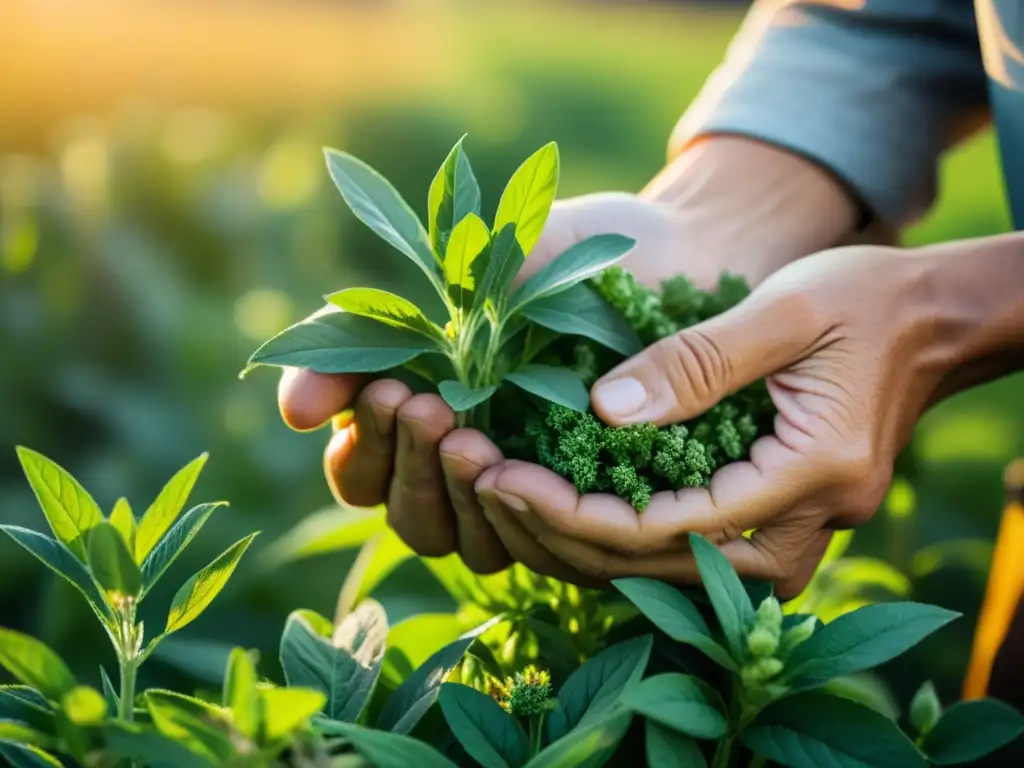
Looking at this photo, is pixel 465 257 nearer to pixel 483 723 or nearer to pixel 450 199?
pixel 450 199

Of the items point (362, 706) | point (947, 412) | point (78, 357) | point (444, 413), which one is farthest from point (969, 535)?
point (78, 357)

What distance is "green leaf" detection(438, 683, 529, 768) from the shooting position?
899mm

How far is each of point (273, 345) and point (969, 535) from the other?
1.81 m

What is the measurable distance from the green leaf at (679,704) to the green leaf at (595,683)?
0.14ft

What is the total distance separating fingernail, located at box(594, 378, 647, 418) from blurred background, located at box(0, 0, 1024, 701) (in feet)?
1.98

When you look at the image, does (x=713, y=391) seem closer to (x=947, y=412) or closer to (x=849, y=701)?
(x=849, y=701)

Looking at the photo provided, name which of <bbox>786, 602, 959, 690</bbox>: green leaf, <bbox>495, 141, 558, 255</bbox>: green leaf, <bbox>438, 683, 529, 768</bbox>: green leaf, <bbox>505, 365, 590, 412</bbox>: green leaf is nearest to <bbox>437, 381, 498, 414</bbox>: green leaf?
<bbox>505, 365, 590, 412</bbox>: green leaf

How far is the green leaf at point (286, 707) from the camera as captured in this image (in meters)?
0.74

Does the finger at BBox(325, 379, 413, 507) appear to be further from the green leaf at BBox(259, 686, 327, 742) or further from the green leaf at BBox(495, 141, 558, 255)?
the green leaf at BBox(259, 686, 327, 742)

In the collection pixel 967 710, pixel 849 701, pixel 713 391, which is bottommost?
pixel 967 710

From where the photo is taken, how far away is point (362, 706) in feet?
3.09

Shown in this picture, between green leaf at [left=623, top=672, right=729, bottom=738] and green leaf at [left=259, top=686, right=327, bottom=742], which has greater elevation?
green leaf at [left=259, top=686, right=327, bottom=742]

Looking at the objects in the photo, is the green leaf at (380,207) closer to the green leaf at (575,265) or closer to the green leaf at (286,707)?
the green leaf at (575,265)

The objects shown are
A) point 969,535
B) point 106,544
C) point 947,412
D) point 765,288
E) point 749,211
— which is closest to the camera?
point 106,544
